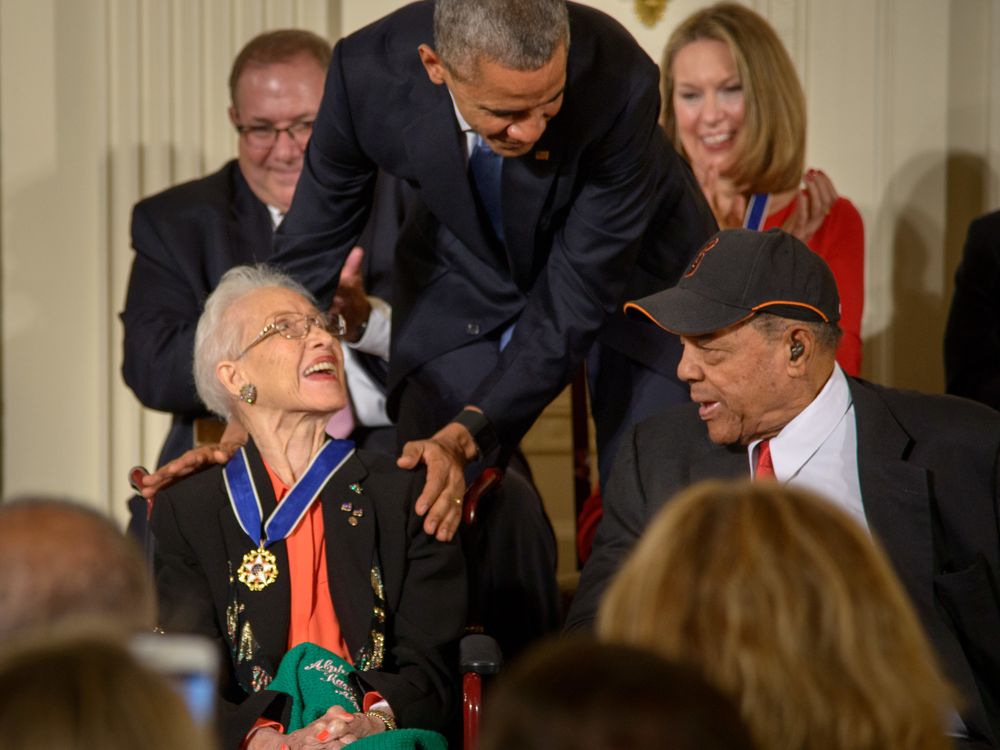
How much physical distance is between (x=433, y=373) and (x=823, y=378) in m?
1.08

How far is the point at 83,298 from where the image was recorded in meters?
4.90

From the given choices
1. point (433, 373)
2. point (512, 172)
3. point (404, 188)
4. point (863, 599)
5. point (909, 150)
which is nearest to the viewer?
point (863, 599)

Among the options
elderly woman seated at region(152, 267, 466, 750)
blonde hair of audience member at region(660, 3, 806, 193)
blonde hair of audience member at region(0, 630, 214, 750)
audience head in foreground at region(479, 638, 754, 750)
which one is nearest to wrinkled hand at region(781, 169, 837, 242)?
blonde hair of audience member at region(660, 3, 806, 193)

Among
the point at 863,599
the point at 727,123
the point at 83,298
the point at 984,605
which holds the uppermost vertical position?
the point at 727,123

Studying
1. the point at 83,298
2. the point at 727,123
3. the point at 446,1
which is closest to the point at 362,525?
the point at 446,1

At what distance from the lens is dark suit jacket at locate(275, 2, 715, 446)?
311cm

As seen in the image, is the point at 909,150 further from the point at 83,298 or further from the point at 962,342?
the point at 83,298

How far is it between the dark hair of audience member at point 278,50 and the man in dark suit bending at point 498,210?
2.45 ft

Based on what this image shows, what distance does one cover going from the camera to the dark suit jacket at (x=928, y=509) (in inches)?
98.5

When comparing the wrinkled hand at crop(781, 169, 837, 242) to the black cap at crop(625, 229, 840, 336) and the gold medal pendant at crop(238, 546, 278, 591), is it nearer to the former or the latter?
the black cap at crop(625, 229, 840, 336)

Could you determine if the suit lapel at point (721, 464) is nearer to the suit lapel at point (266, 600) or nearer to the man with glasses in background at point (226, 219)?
the suit lapel at point (266, 600)

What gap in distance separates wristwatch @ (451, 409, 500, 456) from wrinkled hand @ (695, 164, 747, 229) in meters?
1.22

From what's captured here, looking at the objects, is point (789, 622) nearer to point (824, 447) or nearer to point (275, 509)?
point (824, 447)

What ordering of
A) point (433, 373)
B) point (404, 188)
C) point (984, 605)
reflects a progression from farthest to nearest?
1. point (404, 188)
2. point (433, 373)
3. point (984, 605)
